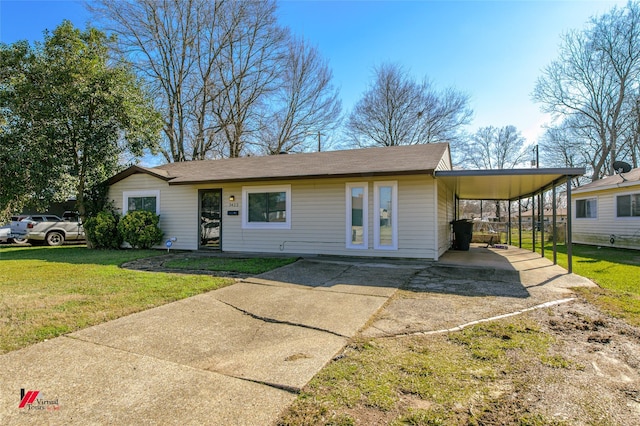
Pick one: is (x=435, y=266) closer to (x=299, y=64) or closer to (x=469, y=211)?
(x=299, y=64)

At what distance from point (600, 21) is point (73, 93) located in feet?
91.3

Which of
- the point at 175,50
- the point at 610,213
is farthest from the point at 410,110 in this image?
the point at 175,50

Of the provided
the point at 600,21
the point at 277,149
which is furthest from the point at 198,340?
the point at 600,21

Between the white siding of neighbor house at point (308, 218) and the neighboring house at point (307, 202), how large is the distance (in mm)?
26

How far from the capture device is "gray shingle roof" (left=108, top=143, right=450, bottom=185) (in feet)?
27.9

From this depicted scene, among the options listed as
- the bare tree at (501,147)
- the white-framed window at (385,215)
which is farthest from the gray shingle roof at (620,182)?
the bare tree at (501,147)

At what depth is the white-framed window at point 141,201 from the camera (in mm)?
11625

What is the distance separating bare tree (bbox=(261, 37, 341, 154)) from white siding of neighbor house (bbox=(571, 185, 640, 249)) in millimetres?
16053

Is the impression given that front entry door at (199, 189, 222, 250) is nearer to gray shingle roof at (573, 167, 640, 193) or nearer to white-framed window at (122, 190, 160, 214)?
white-framed window at (122, 190, 160, 214)

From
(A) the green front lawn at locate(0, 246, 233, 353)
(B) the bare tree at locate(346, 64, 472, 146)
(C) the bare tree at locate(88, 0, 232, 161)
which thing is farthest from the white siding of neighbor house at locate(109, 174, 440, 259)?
(B) the bare tree at locate(346, 64, 472, 146)

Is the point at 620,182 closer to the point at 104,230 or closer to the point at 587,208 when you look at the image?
the point at 587,208

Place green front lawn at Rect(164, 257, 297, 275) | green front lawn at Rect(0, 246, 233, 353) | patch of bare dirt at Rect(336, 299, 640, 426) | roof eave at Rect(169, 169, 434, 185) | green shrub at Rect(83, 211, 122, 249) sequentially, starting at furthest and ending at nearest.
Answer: green shrub at Rect(83, 211, 122, 249)
roof eave at Rect(169, 169, 434, 185)
green front lawn at Rect(164, 257, 297, 275)
green front lawn at Rect(0, 246, 233, 353)
patch of bare dirt at Rect(336, 299, 640, 426)

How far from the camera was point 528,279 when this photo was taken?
6434mm

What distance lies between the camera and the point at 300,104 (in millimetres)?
23812
